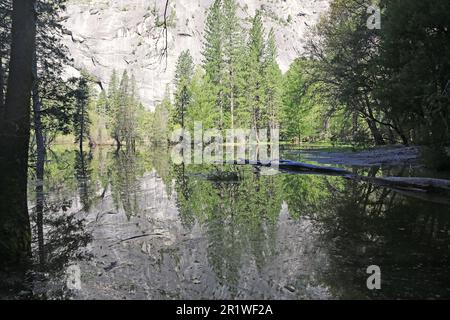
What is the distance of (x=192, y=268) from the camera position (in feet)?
15.0

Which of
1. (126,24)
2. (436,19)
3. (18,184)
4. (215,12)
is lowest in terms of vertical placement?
(18,184)

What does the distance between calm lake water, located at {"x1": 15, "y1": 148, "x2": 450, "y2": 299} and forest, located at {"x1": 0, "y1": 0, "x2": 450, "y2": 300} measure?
3.21 ft

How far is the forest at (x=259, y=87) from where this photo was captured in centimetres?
519

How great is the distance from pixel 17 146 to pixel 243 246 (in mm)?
3696

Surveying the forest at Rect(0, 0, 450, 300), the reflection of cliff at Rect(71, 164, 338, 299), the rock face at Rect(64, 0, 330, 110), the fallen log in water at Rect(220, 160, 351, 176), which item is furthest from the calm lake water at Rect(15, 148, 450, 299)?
the rock face at Rect(64, 0, 330, 110)

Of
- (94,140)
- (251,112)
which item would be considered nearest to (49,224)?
(251,112)

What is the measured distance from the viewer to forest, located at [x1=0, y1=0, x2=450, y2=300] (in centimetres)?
519

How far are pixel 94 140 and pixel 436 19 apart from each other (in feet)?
249

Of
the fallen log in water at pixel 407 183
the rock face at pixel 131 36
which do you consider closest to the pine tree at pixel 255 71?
the fallen log in water at pixel 407 183

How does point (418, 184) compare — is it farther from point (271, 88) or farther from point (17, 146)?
point (271, 88)

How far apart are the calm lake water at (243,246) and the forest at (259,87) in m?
0.98

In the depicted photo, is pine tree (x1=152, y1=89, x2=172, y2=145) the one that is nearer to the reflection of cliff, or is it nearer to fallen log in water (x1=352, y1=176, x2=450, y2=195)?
fallen log in water (x1=352, y1=176, x2=450, y2=195)
